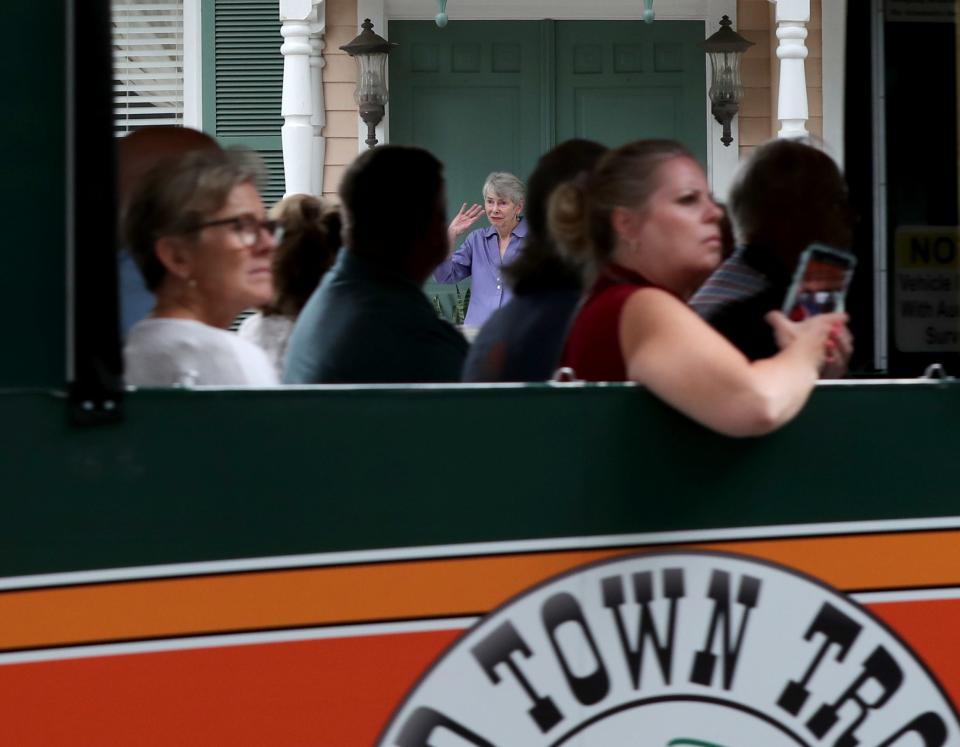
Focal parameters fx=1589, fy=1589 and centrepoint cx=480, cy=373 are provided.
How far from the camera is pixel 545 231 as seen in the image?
2430 mm

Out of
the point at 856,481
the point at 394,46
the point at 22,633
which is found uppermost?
the point at 394,46

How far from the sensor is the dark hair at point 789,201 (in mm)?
2441

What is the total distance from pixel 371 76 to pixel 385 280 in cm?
139

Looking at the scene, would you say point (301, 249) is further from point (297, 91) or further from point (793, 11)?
point (297, 91)

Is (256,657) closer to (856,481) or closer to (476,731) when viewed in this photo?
(476,731)

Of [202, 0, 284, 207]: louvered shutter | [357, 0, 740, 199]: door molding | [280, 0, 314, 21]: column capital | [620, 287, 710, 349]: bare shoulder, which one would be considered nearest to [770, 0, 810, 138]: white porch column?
[357, 0, 740, 199]: door molding

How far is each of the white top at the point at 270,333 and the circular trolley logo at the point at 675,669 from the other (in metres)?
0.51

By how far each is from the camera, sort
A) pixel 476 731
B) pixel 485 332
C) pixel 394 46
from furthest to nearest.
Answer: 1. pixel 394 46
2. pixel 485 332
3. pixel 476 731

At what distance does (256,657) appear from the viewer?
183 centimetres

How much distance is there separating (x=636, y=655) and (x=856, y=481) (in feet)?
1.17

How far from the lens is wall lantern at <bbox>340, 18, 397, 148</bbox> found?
3414 millimetres

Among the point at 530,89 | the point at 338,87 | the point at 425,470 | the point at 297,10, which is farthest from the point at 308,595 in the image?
the point at 297,10

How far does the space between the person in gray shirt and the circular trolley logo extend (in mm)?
420

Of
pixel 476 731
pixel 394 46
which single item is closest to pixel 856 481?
pixel 476 731
